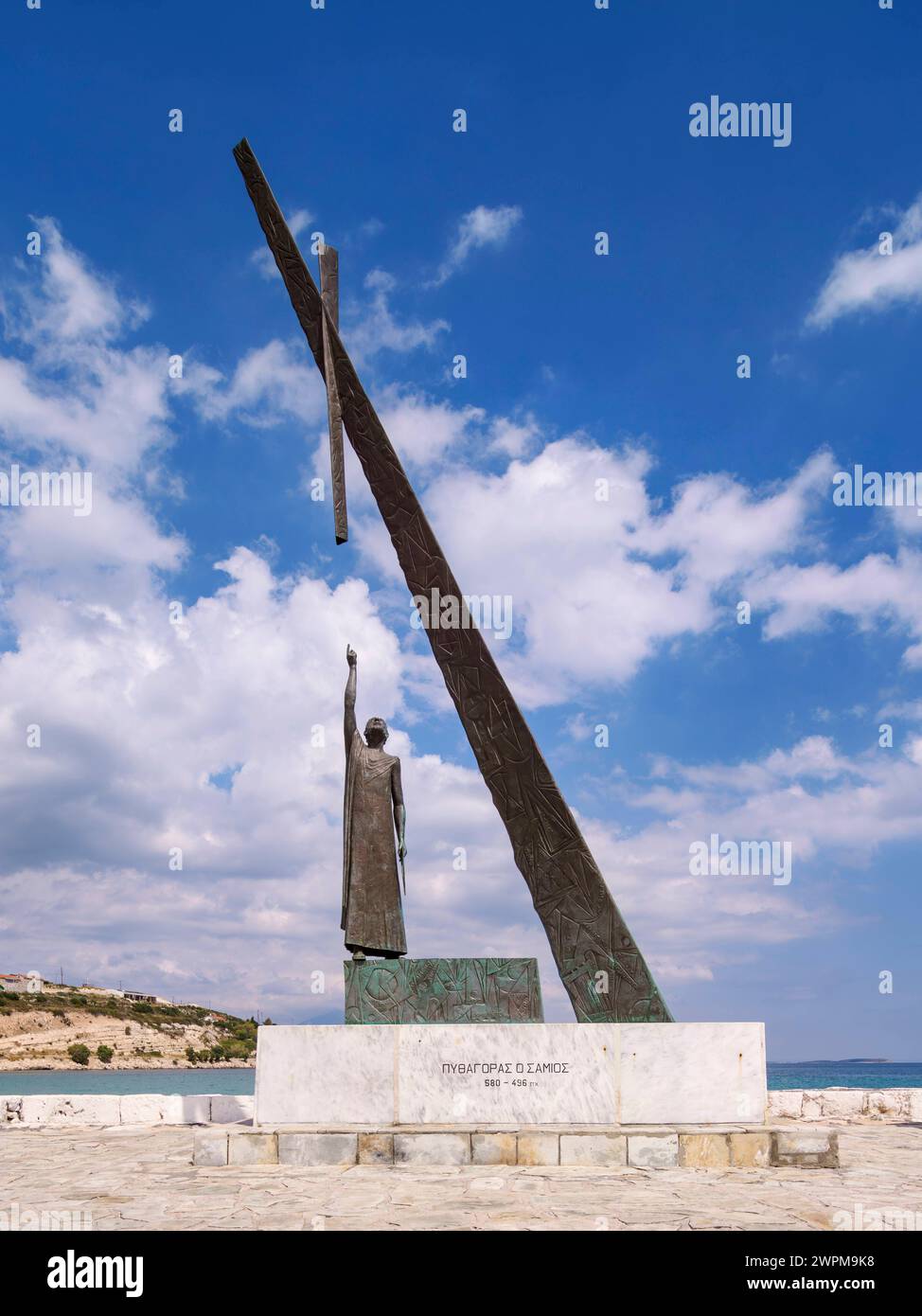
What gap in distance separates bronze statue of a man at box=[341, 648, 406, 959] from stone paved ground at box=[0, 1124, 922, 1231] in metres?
1.77

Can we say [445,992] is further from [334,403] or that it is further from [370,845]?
[334,403]

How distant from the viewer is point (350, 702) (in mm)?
9000

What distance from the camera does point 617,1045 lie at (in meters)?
7.99

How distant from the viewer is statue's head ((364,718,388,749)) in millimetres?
9141

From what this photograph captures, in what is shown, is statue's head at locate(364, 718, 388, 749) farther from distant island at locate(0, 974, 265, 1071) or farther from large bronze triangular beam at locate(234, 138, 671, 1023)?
distant island at locate(0, 974, 265, 1071)

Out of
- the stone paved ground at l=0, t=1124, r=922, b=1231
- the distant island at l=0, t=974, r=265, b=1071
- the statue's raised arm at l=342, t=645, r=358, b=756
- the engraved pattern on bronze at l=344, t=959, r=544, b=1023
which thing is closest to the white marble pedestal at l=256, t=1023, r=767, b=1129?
the engraved pattern on bronze at l=344, t=959, r=544, b=1023

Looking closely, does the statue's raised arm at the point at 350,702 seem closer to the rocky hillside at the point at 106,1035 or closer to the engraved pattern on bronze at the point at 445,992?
the engraved pattern on bronze at the point at 445,992

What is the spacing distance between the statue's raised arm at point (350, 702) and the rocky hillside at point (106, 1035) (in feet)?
134

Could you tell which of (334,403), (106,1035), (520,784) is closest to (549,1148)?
(520,784)

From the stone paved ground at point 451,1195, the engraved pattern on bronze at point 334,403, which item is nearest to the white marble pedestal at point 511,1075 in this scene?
the stone paved ground at point 451,1195

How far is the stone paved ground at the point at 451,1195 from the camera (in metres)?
5.50

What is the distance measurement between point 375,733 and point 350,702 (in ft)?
1.22

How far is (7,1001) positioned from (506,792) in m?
48.4
